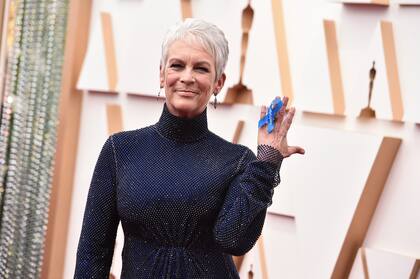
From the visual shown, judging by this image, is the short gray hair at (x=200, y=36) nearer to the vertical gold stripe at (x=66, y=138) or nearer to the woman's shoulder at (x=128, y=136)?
the woman's shoulder at (x=128, y=136)

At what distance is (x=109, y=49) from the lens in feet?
9.27

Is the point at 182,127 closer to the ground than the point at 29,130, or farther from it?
farther from it

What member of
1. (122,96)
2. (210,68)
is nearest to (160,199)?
(210,68)

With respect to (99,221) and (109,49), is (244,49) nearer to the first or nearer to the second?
(109,49)

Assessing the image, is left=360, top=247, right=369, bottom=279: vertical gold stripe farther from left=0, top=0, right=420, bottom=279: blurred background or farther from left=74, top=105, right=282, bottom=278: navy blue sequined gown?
left=74, top=105, right=282, bottom=278: navy blue sequined gown

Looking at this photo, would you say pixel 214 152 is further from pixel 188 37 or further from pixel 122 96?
pixel 122 96

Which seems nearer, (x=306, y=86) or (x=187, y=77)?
(x=187, y=77)

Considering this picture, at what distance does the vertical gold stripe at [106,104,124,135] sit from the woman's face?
126 cm

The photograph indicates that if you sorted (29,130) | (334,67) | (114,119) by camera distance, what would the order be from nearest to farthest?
(334,67) → (114,119) → (29,130)

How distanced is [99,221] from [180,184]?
184 millimetres

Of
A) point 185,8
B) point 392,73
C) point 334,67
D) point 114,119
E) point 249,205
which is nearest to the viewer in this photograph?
point 249,205

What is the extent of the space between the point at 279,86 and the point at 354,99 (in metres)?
0.26

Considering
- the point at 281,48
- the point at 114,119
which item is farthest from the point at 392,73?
the point at 114,119

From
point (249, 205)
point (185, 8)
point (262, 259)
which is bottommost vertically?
point (262, 259)
